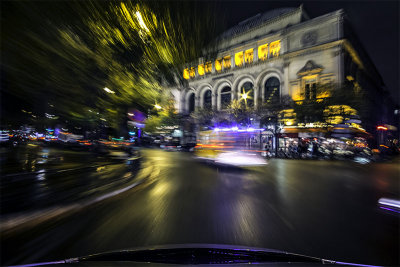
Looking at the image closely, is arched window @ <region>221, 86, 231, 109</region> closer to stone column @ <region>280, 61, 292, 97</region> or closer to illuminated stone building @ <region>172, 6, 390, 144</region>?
illuminated stone building @ <region>172, 6, 390, 144</region>

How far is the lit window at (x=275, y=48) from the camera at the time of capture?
29188mm

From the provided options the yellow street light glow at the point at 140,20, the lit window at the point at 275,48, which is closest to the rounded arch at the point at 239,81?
the lit window at the point at 275,48

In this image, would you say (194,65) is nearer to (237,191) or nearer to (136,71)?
(136,71)

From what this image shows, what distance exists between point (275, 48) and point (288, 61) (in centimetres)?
331

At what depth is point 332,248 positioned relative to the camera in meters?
2.91

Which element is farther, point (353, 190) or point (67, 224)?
point (353, 190)

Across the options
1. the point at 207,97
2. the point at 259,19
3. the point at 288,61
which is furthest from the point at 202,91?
the point at 288,61

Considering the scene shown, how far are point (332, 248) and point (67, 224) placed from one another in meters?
4.57

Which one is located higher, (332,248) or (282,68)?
(282,68)

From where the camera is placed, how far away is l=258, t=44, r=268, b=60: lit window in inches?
1191

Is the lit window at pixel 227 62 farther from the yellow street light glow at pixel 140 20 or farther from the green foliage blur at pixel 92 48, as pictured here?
the yellow street light glow at pixel 140 20

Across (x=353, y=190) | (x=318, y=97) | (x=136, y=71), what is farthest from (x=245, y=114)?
(x=136, y=71)

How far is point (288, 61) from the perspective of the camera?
2788 centimetres

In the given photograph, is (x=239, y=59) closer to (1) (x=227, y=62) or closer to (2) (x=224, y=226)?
(1) (x=227, y=62)
